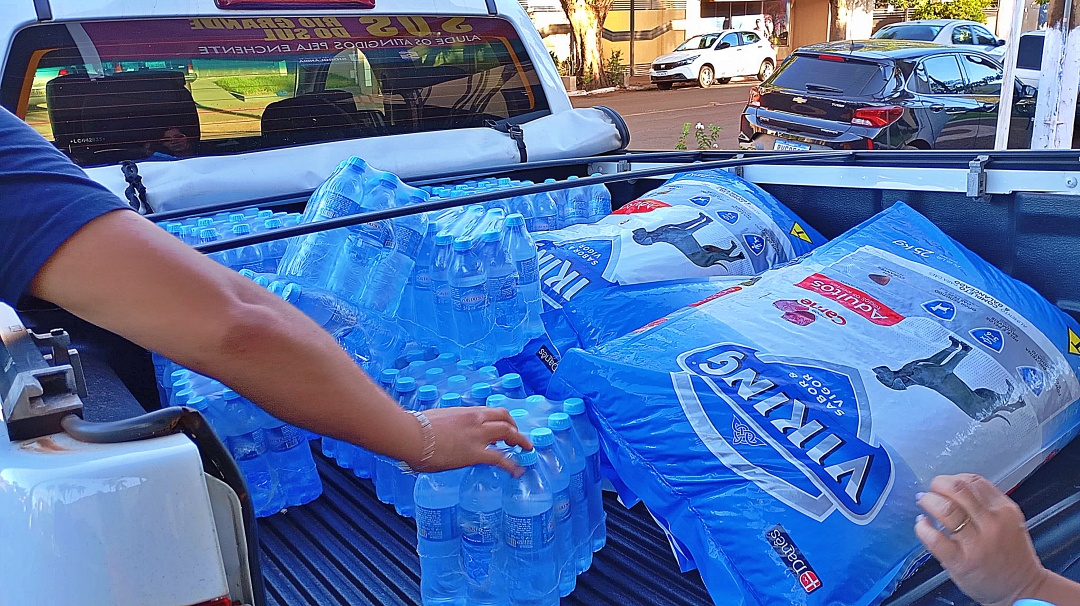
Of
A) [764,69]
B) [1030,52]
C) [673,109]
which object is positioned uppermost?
[1030,52]

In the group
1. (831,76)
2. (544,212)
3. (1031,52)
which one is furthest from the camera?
(831,76)

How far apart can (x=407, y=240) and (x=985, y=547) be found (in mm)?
1579

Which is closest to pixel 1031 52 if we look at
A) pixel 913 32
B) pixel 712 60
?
pixel 913 32

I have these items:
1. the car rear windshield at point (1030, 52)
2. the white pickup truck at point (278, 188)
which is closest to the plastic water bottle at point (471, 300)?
the white pickup truck at point (278, 188)

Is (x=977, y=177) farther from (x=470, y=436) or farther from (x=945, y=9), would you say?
(x=945, y=9)

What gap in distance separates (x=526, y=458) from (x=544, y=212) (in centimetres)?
159

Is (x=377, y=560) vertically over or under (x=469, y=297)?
under

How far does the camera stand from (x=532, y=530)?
5.57 ft

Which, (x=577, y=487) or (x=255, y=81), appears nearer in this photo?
(x=577, y=487)

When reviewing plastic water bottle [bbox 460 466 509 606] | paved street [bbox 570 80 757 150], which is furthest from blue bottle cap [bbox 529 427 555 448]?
paved street [bbox 570 80 757 150]

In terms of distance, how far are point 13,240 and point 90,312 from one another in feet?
0.39

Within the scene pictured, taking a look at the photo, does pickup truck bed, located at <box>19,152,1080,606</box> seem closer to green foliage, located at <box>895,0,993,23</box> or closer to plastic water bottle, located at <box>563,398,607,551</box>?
plastic water bottle, located at <box>563,398,607,551</box>

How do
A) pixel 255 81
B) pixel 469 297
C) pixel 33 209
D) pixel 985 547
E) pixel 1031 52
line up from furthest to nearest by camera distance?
1. pixel 1031 52
2. pixel 255 81
3. pixel 469 297
4. pixel 985 547
5. pixel 33 209

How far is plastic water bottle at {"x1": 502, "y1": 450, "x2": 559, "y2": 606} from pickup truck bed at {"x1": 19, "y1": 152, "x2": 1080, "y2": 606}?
6 centimetres
